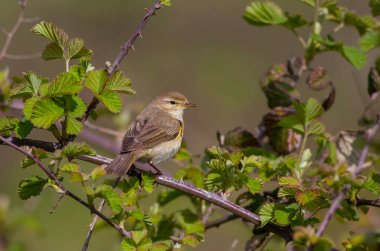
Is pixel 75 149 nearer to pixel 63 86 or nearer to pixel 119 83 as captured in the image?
pixel 63 86

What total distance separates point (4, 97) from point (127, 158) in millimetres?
1179

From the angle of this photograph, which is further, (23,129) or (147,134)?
(147,134)

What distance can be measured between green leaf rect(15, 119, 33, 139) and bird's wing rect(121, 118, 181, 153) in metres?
1.51

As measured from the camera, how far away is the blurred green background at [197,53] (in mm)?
13336

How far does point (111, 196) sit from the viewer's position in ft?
9.34

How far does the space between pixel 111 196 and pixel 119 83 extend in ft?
2.12

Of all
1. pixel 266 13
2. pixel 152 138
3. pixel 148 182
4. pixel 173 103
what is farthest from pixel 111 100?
pixel 173 103

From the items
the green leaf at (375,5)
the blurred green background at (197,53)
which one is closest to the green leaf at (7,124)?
the green leaf at (375,5)

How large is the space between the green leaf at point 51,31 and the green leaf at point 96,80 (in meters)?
0.23

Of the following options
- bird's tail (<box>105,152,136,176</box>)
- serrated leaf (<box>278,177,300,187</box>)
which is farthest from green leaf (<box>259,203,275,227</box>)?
bird's tail (<box>105,152,136,176</box>)

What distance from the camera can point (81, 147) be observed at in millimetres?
2730

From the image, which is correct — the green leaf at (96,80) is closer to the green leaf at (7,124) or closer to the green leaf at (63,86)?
the green leaf at (63,86)

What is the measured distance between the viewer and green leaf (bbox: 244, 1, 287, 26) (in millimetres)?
4148

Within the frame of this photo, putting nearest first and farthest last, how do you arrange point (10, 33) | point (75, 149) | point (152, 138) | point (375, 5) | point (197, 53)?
point (75, 149)
point (375, 5)
point (10, 33)
point (152, 138)
point (197, 53)
